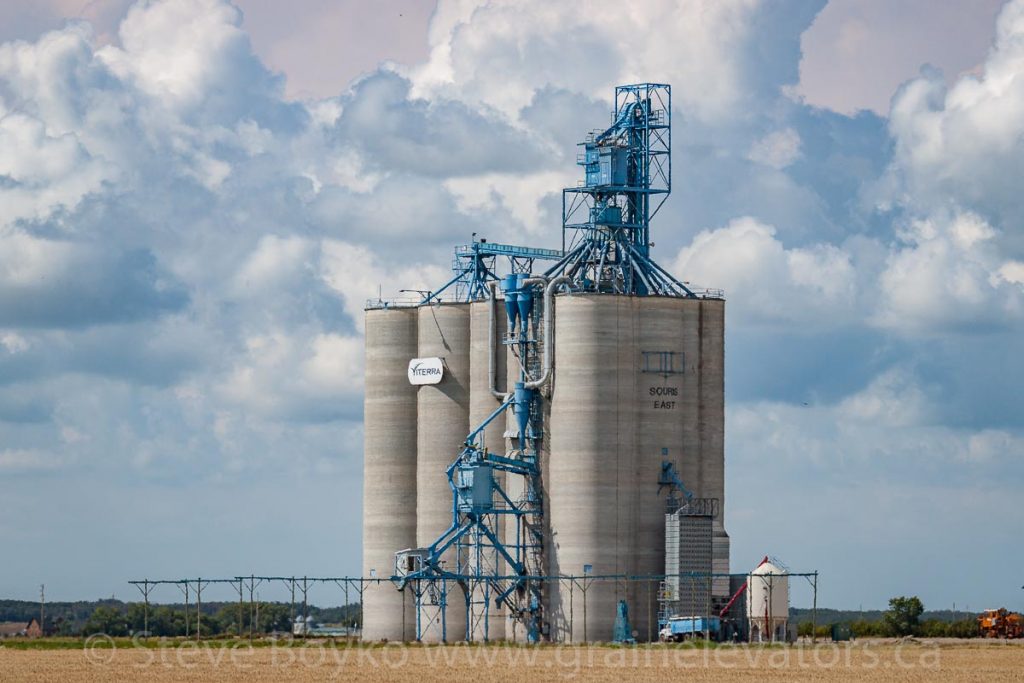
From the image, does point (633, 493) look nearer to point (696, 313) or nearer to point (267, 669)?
point (696, 313)

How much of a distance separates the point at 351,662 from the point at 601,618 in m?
26.5

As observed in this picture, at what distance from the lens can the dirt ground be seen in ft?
307

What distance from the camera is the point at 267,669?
9894 cm

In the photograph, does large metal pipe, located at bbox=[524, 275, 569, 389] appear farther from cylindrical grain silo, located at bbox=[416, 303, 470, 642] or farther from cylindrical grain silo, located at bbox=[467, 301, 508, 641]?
cylindrical grain silo, located at bbox=[416, 303, 470, 642]

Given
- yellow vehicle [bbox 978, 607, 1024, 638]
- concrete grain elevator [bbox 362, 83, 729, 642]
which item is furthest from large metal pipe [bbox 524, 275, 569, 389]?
yellow vehicle [bbox 978, 607, 1024, 638]

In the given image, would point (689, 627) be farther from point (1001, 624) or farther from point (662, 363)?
point (1001, 624)

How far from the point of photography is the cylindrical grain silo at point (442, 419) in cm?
14100

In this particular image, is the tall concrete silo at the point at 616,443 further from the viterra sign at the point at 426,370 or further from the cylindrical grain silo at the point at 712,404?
the viterra sign at the point at 426,370

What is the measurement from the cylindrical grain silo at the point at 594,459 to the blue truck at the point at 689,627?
3724 millimetres

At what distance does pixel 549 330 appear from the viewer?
132 meters

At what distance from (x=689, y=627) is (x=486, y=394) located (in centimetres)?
2210

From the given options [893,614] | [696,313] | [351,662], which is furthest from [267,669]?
[893,614]

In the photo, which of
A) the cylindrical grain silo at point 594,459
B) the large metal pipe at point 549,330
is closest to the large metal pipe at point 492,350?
the large metal pipe at point 549,330

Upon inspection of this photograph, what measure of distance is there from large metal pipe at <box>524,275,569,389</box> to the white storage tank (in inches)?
687
